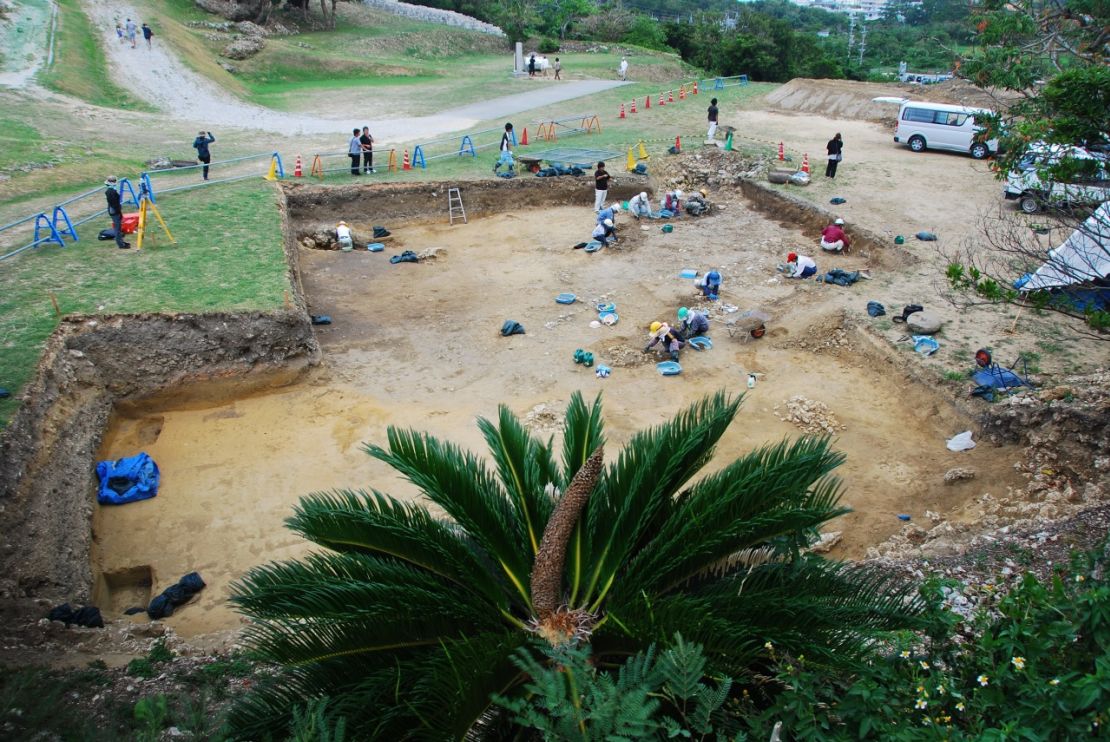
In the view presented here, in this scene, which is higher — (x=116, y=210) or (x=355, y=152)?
(x=355, y=152)

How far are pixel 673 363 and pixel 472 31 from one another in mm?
41309

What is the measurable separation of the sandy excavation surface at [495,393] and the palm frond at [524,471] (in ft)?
9.54

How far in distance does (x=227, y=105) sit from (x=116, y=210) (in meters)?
16.6

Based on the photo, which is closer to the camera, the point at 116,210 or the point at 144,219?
the point at 116,210

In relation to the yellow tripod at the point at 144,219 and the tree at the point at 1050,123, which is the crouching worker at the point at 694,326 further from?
the yellow tripod at the point at 144,219

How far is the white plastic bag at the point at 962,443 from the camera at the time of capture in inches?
404

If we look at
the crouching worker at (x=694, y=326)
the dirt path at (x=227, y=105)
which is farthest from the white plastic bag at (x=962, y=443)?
the dirt path at (x=227, y=105)

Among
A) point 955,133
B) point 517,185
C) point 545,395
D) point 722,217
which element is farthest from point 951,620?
point 955,133

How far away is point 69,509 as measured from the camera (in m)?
9.04

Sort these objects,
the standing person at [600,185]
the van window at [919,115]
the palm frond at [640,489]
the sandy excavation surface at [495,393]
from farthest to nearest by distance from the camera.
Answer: the van window at [919,115] < the standing person at [600,185] < the sandy excavation surface at [495,393] < the palm frond at [640,489]

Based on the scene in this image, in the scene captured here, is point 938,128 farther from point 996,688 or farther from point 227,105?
point 227,105

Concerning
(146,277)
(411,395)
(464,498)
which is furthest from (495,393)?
(464,498)

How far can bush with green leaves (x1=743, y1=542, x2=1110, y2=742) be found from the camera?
3.06m

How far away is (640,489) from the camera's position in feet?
17.9
